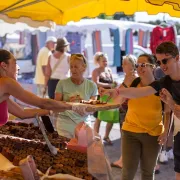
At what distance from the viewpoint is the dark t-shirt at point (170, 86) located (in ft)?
9.46

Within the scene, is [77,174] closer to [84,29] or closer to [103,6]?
[103,6]

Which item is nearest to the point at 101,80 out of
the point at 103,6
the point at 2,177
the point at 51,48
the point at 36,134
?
the point at 103,6

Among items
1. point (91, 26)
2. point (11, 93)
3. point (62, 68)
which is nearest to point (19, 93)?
point (11, 93)

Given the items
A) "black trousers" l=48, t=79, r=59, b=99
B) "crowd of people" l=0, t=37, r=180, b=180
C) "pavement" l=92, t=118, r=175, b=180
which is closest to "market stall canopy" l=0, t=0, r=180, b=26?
"crowd of people" l=0, t=37, r=180, b=180

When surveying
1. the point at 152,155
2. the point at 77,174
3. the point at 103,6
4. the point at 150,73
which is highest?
Answer: the point at 103,6

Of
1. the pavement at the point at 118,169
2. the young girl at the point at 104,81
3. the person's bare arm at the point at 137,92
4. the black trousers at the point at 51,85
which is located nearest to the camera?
the person's bare arm at the point at 137,92

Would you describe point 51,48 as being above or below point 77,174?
above

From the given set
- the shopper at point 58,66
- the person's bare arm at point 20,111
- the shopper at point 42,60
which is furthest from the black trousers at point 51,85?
the person's bare arm at point 20,111

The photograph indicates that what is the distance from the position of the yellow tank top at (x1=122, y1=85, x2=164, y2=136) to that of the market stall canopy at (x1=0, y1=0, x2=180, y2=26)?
1741 millimetres

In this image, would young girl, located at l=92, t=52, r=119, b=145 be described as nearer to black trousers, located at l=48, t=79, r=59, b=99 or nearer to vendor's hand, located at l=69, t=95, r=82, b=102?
black trousers, located at l=48, t=79, r=59, b=99

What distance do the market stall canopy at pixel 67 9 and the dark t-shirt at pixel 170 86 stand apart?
1903mm

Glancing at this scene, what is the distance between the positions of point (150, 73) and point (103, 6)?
88.3 inches

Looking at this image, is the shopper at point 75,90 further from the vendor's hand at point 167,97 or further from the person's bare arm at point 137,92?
the vendor's hand at point 167,97

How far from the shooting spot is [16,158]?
241 centimetres
